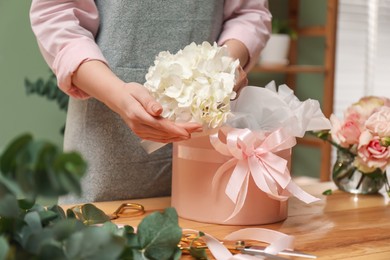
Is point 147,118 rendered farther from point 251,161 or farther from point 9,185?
point 9,185

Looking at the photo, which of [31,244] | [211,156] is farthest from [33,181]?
[211,156]

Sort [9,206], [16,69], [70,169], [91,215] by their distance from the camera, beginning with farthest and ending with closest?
[16,69] < [91,215] < [9,206] < [70,169]

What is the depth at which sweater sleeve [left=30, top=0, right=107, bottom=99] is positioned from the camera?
1104 mm

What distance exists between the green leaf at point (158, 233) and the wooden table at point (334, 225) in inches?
10.4

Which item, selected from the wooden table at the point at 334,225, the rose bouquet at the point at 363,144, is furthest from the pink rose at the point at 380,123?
the wooden table at the point at 334,225

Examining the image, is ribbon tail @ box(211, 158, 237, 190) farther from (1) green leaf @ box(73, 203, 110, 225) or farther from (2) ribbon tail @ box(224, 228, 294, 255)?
(1) green leaf @ box(73, 203, 110, 225)

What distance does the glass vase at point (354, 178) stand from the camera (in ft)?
4.38

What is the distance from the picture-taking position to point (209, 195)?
1.04m

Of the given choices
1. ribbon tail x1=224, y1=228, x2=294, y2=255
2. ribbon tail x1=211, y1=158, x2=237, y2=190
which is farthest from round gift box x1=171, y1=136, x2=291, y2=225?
ribbon tail x1=224, y1=228, x2=294, y2=255

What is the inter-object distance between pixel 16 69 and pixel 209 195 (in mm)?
1324

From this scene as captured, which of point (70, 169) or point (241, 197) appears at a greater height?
point (70, 169)

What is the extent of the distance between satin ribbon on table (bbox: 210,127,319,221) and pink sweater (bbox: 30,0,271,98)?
28 centimetres

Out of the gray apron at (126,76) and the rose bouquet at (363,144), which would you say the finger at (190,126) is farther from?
the rose bouquet at (363,144)

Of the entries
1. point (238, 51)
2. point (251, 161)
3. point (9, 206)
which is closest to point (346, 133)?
point (238, 51)
